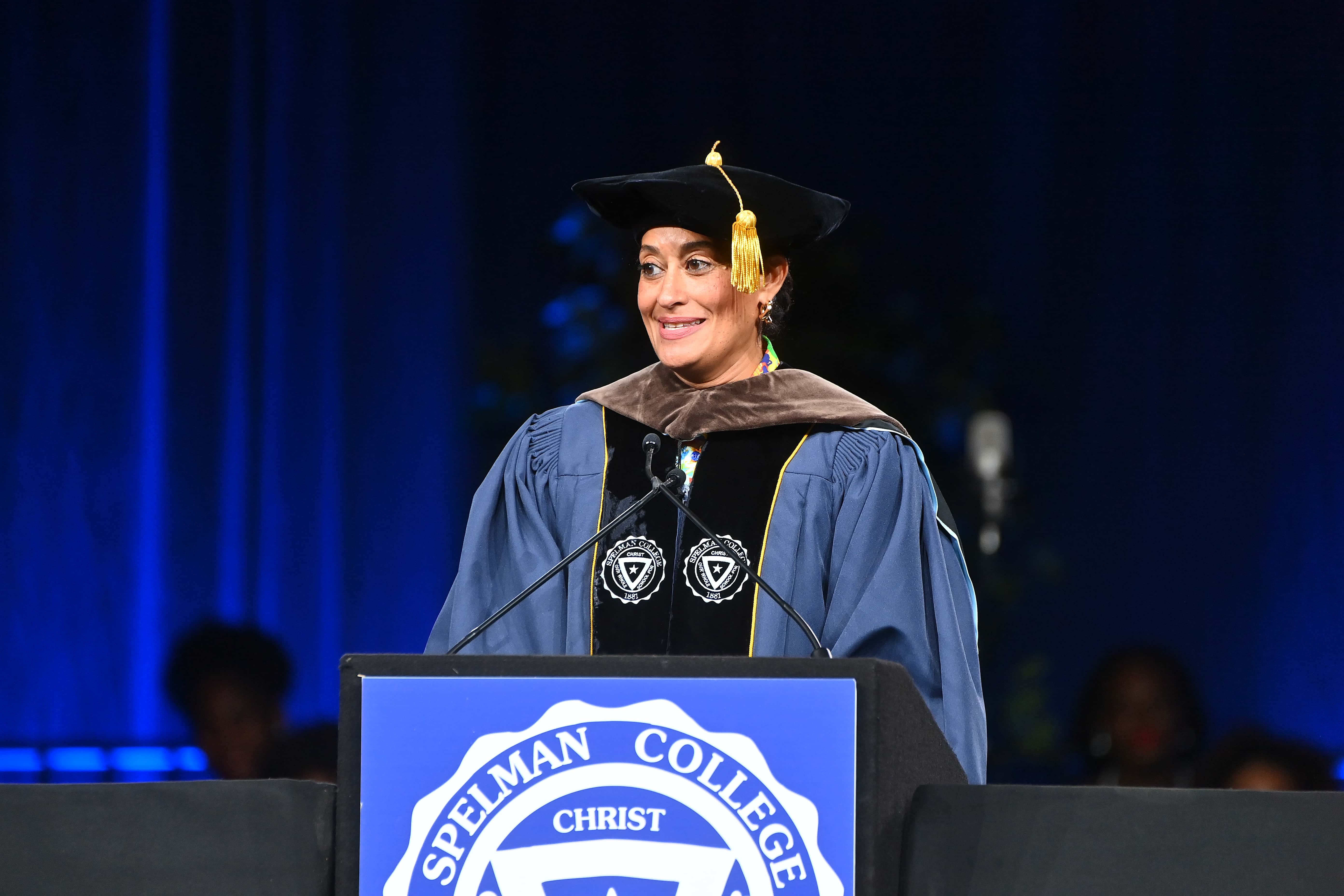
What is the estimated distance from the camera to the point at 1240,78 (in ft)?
12.8

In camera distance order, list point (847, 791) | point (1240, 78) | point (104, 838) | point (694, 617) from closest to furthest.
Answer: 1. point (847, 791)
2. point (104, 838)
3. point (694, 617)
4. point (1240, 78)

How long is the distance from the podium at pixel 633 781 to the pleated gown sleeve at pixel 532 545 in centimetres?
87

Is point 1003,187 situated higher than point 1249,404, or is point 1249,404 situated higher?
point 1003,187

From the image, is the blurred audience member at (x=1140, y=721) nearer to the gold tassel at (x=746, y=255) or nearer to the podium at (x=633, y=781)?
the gold tassel at (x=746, y=255)

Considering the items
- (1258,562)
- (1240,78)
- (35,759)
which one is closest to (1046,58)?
(1240,78)

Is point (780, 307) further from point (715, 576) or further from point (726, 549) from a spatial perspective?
point (726, 549)

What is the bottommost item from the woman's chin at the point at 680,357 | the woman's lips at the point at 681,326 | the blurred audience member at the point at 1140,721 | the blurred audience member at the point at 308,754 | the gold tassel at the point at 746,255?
the blurred audience member at the point at 308,754

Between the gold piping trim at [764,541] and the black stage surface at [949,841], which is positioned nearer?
the black stage surface at [949,841]

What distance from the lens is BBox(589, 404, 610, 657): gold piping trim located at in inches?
87.4

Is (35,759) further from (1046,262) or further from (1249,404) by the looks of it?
(1249,404)

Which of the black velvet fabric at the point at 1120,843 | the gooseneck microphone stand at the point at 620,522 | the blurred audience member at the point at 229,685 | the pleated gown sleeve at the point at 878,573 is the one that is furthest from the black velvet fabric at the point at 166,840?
the blurred audience member at the point at 229,685

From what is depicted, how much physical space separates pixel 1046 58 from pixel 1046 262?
0.55 meters

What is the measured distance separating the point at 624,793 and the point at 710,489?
1.08m

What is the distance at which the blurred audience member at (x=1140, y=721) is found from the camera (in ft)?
11.9
